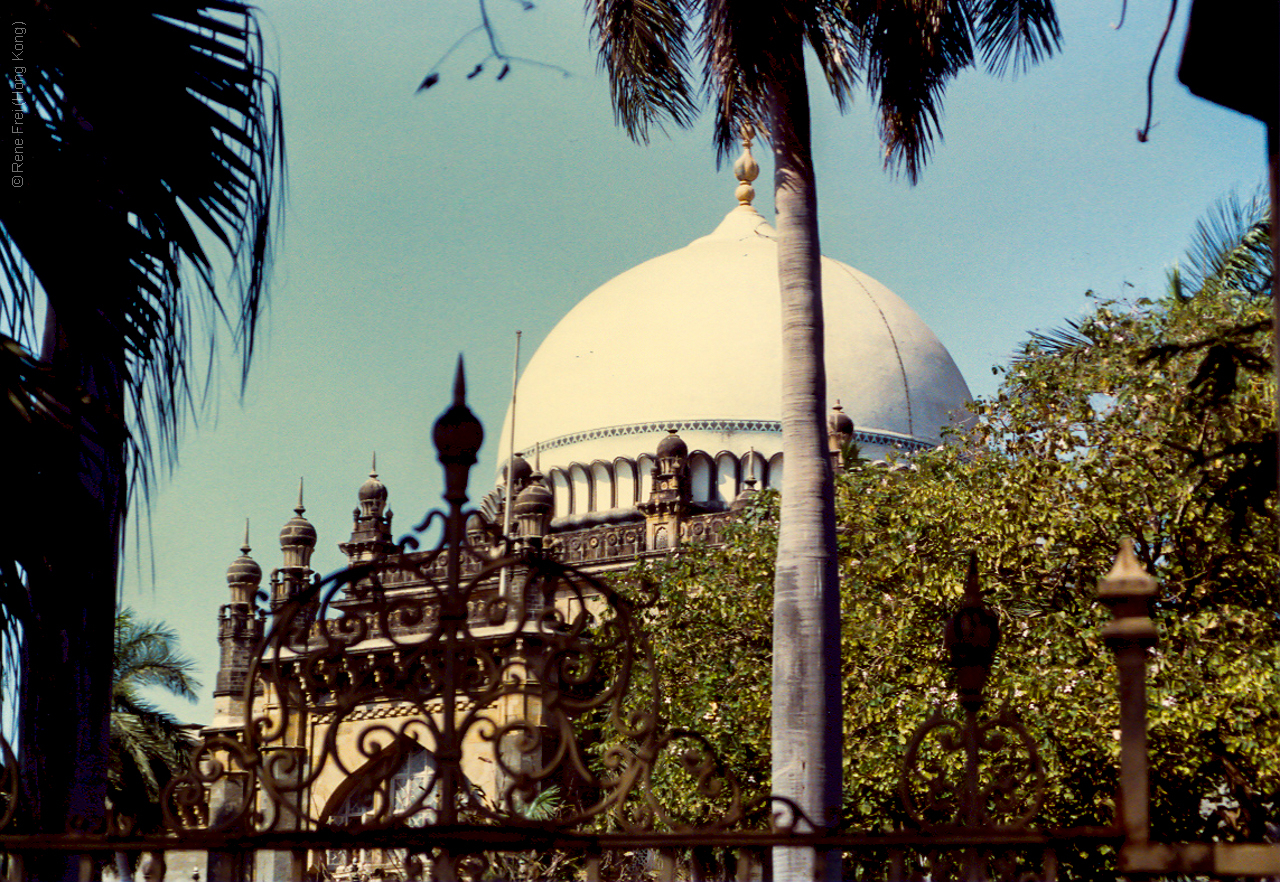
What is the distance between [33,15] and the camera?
4.88 meters

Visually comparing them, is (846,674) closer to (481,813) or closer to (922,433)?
(481,813)

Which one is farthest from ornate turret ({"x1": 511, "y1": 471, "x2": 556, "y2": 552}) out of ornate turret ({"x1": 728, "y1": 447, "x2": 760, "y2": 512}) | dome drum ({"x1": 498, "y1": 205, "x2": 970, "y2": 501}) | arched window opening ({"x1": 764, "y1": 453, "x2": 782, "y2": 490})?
arched window opening ({"x1": 764, "y1": 453, "x2": 782, "y2": 490})

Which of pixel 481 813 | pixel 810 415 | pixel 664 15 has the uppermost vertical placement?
pixel 664 15

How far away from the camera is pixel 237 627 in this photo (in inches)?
1009

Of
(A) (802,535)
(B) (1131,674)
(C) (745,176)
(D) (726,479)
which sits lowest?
(B) (1131,674)

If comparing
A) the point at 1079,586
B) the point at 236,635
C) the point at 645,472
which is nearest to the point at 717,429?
the point at 645,472

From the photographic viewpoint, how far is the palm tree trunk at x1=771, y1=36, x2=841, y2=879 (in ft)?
24.8

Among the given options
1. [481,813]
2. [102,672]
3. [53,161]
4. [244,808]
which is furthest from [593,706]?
[53,161]

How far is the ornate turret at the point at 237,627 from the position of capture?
25219 mm

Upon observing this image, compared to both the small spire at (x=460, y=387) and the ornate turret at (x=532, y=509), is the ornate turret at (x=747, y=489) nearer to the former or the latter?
the ornate turret at (x=532, y=509)

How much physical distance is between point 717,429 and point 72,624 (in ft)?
80.9

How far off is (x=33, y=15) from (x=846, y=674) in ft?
34.8

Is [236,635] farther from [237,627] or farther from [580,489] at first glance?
[580,489]

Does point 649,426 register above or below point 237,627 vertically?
above
